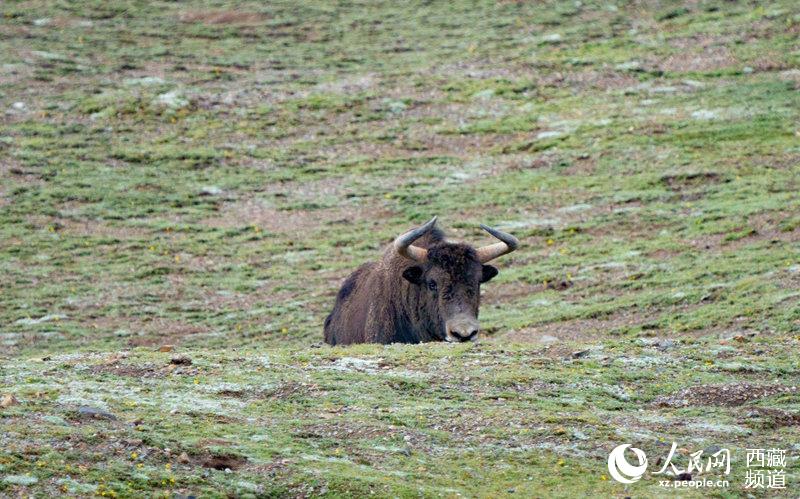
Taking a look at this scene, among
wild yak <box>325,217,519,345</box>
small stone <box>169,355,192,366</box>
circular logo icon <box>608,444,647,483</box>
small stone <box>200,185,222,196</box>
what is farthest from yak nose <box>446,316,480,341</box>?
small stone <box>200,185,222,196</box>

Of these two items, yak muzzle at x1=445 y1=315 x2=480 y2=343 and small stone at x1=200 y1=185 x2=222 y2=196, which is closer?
yak muzzle at x1=445 y1=315 x2=480 y2=343

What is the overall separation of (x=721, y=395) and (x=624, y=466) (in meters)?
2.61

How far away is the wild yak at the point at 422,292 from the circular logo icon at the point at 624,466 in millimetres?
5590

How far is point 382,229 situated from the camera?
3002 cm

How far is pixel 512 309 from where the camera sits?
79.9ft

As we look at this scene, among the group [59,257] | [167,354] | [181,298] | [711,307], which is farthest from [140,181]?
[167,354]

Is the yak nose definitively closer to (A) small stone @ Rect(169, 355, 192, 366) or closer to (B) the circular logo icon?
(A) small stone @ Rect(169, 355, 192, 366)

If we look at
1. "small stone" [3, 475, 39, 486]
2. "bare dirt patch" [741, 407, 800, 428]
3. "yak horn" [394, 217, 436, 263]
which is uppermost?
"small stone" [3, 475, 39, 486]

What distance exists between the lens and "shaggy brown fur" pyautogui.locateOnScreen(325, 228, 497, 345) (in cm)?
1702

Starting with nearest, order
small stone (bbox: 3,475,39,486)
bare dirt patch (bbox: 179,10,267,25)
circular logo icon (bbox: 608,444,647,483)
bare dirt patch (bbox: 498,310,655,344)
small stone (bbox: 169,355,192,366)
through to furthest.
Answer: small stone (bbox: 3,475,39,486)
circular logo icon (bbox: 608,444,647,483)
small stone (bbox: 169,355,192,366)
bare dirt patch (bbox: 498,310,655,344)
bare dirt patch (bbox: 179,10,267,25)

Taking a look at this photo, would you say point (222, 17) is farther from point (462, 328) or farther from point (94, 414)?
point (94, 414)

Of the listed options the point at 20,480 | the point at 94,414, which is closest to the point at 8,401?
the point at 94,414

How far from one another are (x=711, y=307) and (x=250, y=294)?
31.3 feet

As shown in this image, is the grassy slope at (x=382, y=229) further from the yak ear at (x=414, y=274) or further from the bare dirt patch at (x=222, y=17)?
the yak ear at (x=414, y=274)
